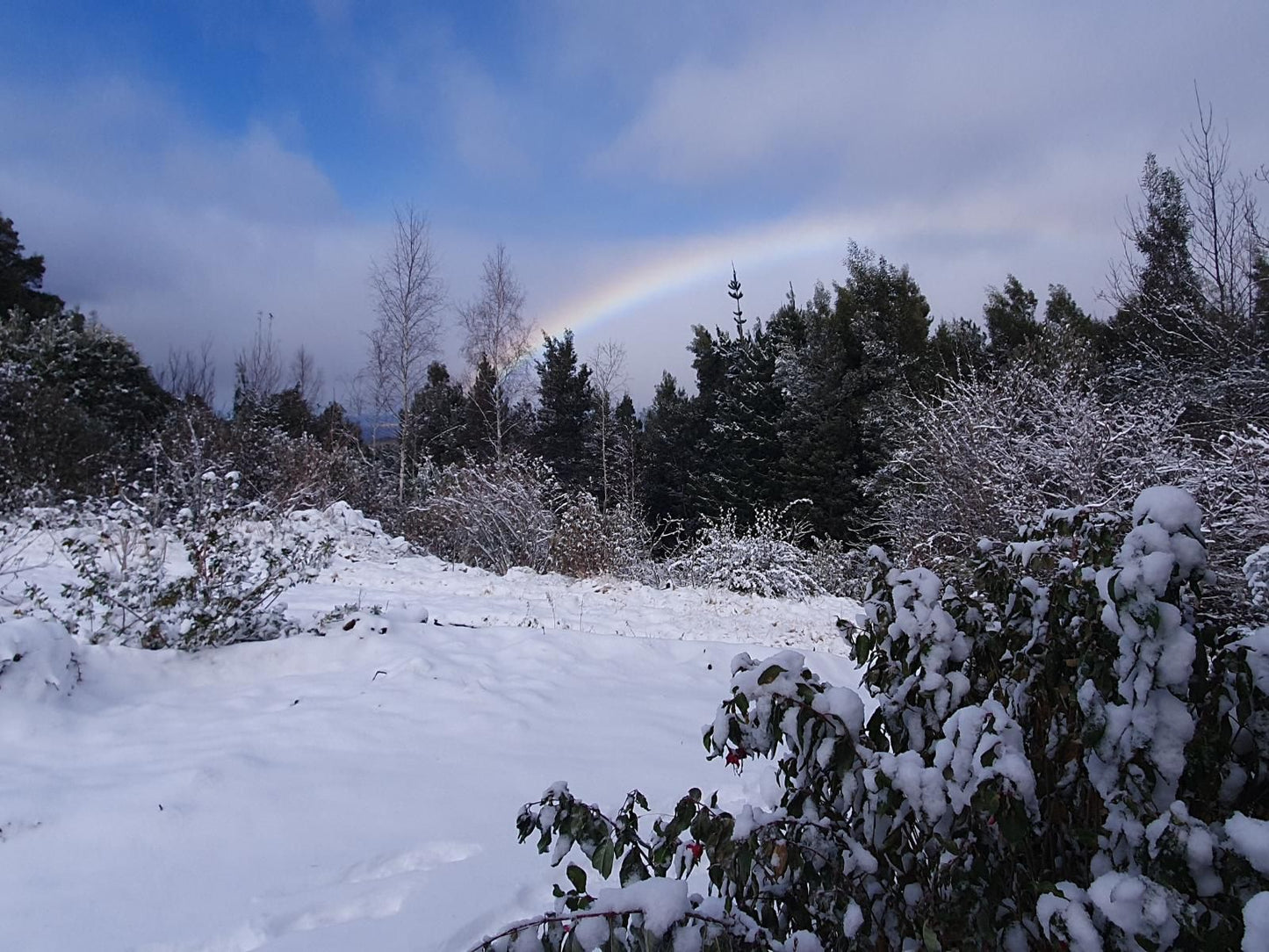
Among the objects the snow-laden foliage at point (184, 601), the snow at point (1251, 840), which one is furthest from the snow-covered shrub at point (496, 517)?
the snow at point (1251, 840)

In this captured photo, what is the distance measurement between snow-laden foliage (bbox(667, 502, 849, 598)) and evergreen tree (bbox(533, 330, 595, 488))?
13.7m

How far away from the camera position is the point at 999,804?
982 mm

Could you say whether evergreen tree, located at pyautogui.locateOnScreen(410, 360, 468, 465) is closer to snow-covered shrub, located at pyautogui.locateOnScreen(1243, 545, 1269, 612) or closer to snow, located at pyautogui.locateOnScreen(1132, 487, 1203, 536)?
snow-covered shrub, located at pyautogui.locateOnScreen(1243, 545, 1269, 612)

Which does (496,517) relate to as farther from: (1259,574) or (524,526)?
(1259,574)

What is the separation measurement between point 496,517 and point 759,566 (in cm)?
431

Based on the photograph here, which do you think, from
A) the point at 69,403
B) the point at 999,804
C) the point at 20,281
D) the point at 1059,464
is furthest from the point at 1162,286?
the point at 20,281

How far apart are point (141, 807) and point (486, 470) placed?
10479 mm

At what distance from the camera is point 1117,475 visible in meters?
7.32

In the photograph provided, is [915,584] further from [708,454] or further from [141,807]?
[708,454]

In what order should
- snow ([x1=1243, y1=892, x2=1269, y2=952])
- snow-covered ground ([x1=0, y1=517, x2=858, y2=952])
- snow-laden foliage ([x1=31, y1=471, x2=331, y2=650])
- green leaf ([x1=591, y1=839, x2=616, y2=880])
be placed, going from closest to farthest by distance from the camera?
snow ([x1=1243, y1=892, x2=1269, y2=952]) → green leaf ([x1=591, y1=839, x2=616, y2=880]) → snow-covered ground ([x1=0, y1=517, x2=858, y2=952]) → snow-laden foliage ([x1=31, y1=471, x2=331, y2=650])

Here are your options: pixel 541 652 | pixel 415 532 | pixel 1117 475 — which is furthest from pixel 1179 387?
pixel 415 532

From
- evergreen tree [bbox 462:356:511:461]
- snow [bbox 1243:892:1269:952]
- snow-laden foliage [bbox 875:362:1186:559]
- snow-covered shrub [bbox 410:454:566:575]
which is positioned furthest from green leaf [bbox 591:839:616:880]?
evergreen tree [bbox 462:356:511:461]

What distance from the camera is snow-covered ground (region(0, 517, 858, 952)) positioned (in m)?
2.07

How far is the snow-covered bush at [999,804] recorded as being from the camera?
94 centimetres
